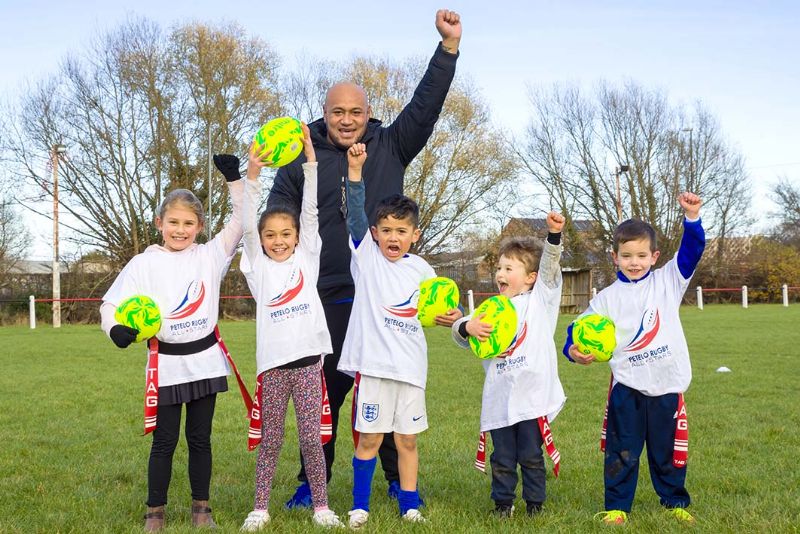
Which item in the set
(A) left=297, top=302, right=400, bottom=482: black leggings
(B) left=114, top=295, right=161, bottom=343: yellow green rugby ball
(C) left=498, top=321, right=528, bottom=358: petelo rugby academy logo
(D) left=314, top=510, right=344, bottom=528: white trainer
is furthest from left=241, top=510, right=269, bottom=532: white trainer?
(C) left=498, top=321, right=528, bottom=358: petelo rugby academy logo

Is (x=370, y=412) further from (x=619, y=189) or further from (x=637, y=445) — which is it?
(x=619, y=189)

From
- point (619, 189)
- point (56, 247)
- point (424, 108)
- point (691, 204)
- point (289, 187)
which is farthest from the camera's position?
point (619, 189)

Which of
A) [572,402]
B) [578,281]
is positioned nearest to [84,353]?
[572,402]

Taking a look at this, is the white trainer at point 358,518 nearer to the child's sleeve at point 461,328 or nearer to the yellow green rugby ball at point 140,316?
the child's sleeve at point 461,328

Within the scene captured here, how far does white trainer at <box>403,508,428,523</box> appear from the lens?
3.72 metres

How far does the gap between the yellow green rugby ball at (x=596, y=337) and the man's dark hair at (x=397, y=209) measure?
1025 mm

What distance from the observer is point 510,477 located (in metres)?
3.90

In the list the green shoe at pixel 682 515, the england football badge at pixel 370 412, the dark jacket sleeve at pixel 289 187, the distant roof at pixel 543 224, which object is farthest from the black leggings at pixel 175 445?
the distant roof at pixel 543 224

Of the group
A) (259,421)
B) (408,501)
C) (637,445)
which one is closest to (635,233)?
(637,445)

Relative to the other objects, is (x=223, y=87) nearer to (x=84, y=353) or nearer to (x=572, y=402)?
(x=84, y=353)

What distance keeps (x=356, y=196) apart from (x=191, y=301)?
101 cm

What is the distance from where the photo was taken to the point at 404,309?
3.89 meters

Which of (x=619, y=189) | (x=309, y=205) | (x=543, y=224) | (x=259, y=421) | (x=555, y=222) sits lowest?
(x=259, y=421)

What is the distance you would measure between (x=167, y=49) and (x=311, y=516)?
27784mm
